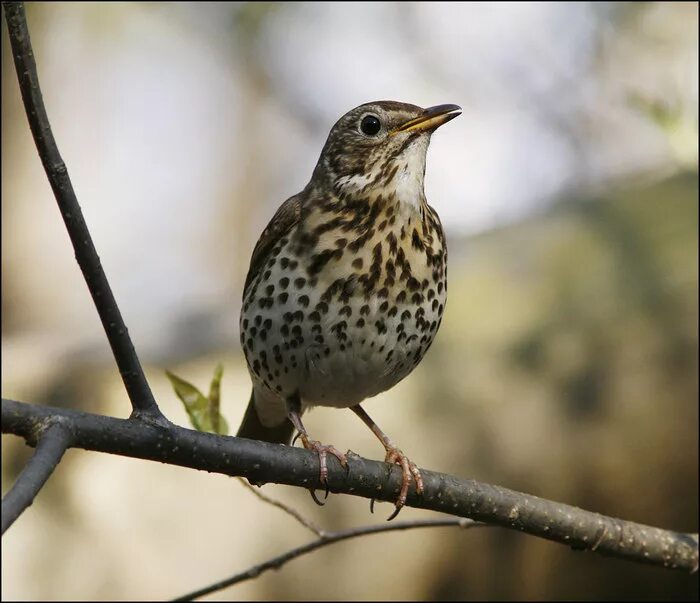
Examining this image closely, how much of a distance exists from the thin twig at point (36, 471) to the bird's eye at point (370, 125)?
2.01 m

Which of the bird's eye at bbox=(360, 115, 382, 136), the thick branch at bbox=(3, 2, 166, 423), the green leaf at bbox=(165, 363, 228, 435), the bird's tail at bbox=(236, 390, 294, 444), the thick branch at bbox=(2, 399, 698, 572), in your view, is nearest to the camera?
the thick branch at bbox=(3, 2, 166, 423)

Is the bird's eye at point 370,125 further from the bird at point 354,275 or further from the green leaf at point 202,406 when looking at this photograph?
the green leaf at point 202,406

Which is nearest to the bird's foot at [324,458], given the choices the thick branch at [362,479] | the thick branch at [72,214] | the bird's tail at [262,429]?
the thick branch at [362,479]

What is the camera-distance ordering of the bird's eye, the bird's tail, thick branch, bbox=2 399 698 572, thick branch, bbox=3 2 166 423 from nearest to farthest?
thick branch, bbox=3 2 166 423 < thick branch, bbox=2 399 698 572 < the bird's eye < the bird's tail

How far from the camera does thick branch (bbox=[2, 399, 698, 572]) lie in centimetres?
213

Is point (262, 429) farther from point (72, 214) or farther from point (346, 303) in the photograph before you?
point (72, 214)

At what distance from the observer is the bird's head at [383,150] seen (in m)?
3.61

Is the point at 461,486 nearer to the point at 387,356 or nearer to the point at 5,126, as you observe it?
the point at 387,356

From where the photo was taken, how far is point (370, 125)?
3.76m

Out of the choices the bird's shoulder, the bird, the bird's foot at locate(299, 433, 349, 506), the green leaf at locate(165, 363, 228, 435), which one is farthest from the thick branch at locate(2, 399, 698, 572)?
the bird's shoulder

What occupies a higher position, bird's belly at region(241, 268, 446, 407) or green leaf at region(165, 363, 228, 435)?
bird's belly at region(241, 268, 446, 407)

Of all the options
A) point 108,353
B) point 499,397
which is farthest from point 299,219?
point 108,353

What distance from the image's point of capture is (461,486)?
2.96m

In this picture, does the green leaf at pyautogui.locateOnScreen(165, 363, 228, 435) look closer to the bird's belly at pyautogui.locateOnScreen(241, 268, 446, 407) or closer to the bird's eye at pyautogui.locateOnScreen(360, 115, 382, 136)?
the bird's belly at pyautogui.locateOnScreen(241, 268, 446, 407)
